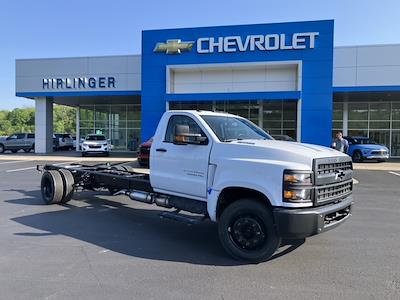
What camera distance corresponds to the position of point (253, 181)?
5.23 m

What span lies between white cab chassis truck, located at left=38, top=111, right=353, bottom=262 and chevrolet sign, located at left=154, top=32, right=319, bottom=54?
60.0ft

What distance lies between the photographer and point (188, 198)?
20.8ft

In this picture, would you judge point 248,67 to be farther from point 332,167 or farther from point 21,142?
point 21,142

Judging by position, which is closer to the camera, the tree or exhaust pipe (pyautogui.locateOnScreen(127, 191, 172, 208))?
exhaust pipe (pyautogui.locateOnScreen(127, 191, 172, 208))

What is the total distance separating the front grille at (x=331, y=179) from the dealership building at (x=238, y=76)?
18.2 metres

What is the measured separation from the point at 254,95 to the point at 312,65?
394 centimetres

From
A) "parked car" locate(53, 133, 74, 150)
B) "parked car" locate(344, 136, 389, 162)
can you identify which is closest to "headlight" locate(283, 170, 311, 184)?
"parked car" locate(344, 136, 389, 162)

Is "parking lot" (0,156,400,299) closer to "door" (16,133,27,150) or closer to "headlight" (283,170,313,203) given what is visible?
"headlight" (283,170,313,203)

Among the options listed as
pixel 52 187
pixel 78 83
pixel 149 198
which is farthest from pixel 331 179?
pixel 78 83

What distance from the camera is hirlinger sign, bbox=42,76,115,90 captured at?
28156 millimetres

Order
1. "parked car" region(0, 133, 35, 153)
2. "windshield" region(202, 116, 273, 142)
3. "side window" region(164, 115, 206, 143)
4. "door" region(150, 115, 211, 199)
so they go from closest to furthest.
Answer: "door" region(150, 115, 211, 199) → "windshield" region(202, 116, 273, 142) → "side window" region(164, 115, 206, 143) → "parked car" region(0, 133, 35, 153)

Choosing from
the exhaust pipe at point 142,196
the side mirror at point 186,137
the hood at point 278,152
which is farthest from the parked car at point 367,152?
the side mirror at point 186,137

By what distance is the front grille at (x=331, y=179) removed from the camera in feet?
16.7

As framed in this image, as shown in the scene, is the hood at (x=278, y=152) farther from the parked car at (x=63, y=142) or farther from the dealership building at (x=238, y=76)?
the parked car at (x=63, y=142)
